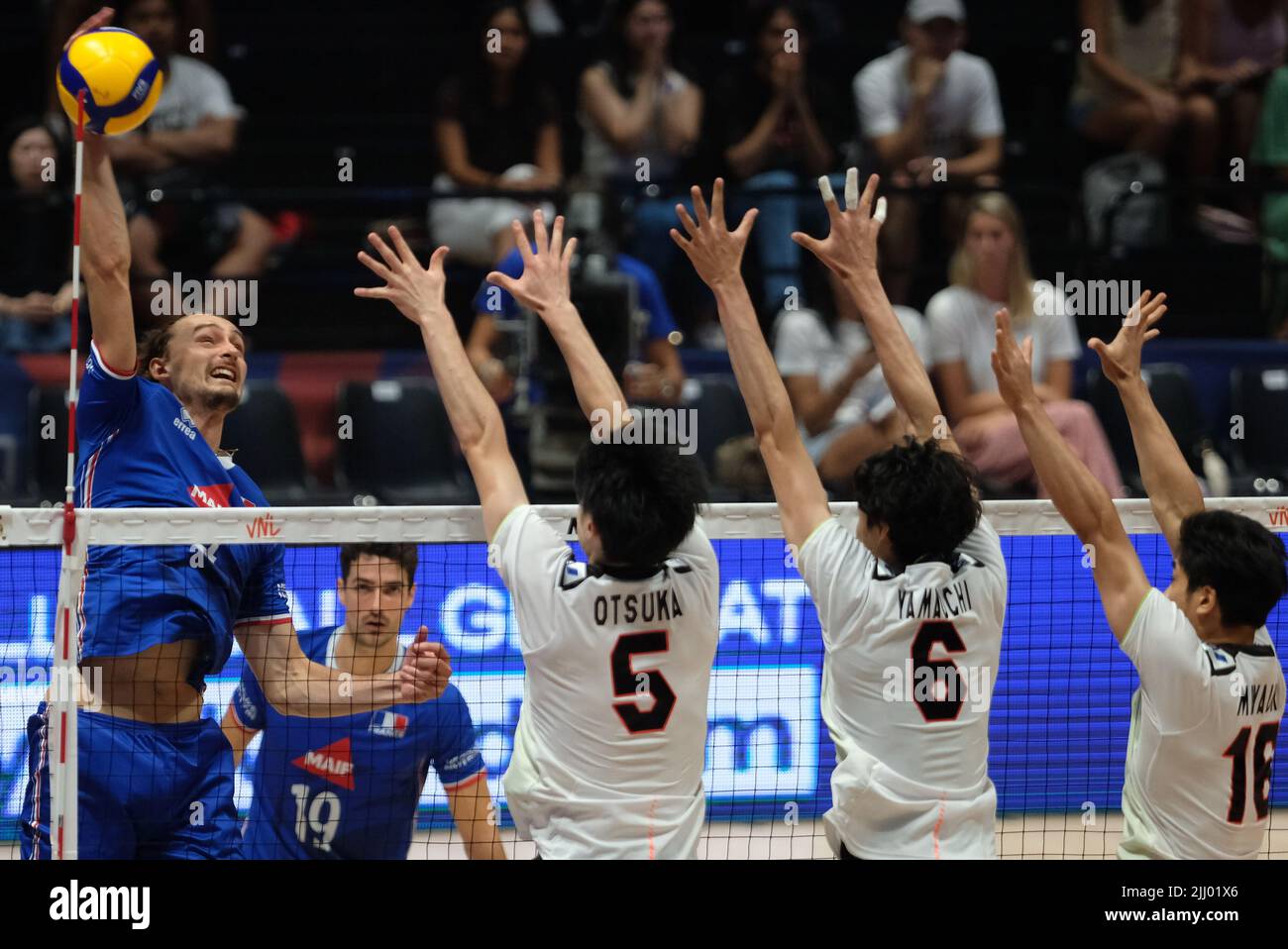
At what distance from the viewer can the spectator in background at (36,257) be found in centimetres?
939

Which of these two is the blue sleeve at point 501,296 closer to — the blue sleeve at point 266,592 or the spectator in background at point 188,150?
the spectator in background at point 188,150

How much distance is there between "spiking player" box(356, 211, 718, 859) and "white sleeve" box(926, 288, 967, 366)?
15.5ft

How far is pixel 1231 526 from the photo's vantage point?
175 inches

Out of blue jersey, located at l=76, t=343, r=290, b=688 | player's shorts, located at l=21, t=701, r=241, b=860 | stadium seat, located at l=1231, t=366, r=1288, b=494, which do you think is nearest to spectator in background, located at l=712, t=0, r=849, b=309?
stadium seat, located at l=1231, t=366, r=1288, b=494

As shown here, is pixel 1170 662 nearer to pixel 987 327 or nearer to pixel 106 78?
pixel 106 78

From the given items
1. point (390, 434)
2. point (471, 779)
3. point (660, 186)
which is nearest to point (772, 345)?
point (660, 186)

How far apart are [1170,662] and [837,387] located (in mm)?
4573

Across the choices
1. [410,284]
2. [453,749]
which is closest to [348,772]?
[453,749]

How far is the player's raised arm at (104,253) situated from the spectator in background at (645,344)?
157 inches

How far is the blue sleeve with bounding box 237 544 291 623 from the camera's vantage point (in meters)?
5.34
